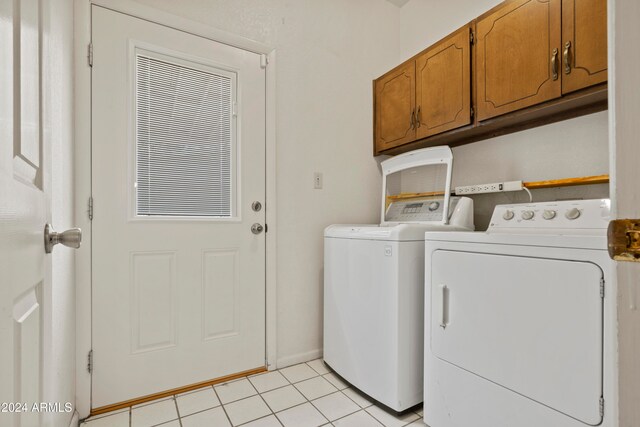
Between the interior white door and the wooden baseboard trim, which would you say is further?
the wooden baseboard trim

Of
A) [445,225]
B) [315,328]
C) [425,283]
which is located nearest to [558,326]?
[425,283]

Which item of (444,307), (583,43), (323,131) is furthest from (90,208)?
(583,43)

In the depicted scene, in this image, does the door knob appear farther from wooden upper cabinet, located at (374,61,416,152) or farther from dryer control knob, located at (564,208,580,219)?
wooden upper cabinet, located at (374,61,416,152)

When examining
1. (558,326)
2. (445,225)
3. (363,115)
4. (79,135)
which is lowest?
(558,326)

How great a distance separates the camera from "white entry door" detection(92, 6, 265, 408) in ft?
4.99

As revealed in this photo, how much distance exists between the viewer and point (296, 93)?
2078 mm

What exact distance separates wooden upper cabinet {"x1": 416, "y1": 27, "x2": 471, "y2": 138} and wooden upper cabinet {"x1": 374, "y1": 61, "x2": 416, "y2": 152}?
59mm

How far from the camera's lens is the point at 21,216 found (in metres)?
0.43

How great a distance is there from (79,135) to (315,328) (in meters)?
1.72

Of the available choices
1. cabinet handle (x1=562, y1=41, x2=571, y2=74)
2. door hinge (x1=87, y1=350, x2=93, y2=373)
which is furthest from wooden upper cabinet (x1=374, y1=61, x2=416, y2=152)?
door hinge (x1=87, y1=350, x2=93, y2=373)

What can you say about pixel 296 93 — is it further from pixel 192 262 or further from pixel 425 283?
pixel 425 283

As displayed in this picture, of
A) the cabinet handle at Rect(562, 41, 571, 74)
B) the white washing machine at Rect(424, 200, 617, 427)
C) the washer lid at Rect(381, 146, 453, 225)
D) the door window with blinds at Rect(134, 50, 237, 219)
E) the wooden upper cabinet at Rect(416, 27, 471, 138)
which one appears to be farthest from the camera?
the washer lid at Rect(381, 146, 453, 225)

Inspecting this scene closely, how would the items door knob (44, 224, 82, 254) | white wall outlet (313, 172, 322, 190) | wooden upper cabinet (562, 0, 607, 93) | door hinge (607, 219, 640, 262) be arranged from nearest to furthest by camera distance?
door hinge (607, 219, 640, 262) < door knob (44, 224, 82, 254) < wooden upper cabinet (562, 0, 607, 93) < white wall outlet (313, 172, 322, 190)

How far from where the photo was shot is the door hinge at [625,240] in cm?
35
